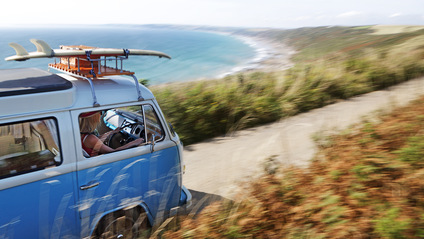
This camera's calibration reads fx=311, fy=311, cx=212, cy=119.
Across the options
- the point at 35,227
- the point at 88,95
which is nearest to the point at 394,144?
the point at 88,95

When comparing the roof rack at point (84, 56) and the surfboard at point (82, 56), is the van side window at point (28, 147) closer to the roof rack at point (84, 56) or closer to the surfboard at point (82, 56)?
the roof rack at point (84, 56)

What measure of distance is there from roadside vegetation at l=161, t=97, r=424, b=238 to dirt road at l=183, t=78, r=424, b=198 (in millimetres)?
754

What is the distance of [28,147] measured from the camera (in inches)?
108

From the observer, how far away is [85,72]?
3242 millimetres

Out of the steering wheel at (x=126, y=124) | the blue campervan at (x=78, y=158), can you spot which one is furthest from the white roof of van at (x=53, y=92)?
the steering wheel at (x=126, y=124)

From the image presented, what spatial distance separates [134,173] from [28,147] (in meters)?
1.00

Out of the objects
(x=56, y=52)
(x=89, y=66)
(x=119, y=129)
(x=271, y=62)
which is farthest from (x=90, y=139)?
(x=271, y=62)

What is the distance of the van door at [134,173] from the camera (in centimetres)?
296

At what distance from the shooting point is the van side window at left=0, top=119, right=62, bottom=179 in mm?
2604

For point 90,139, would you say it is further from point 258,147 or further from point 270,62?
point 270,62

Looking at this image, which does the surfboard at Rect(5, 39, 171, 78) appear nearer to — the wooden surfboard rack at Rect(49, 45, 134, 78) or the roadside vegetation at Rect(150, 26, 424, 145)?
the wooden surfboard rack at Rect(49, 45, 134, 78)

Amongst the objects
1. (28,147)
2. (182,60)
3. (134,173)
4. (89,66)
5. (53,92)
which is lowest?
(182,60)

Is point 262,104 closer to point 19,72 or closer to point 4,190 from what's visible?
point 19,72

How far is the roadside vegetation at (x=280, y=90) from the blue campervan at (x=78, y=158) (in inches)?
133
